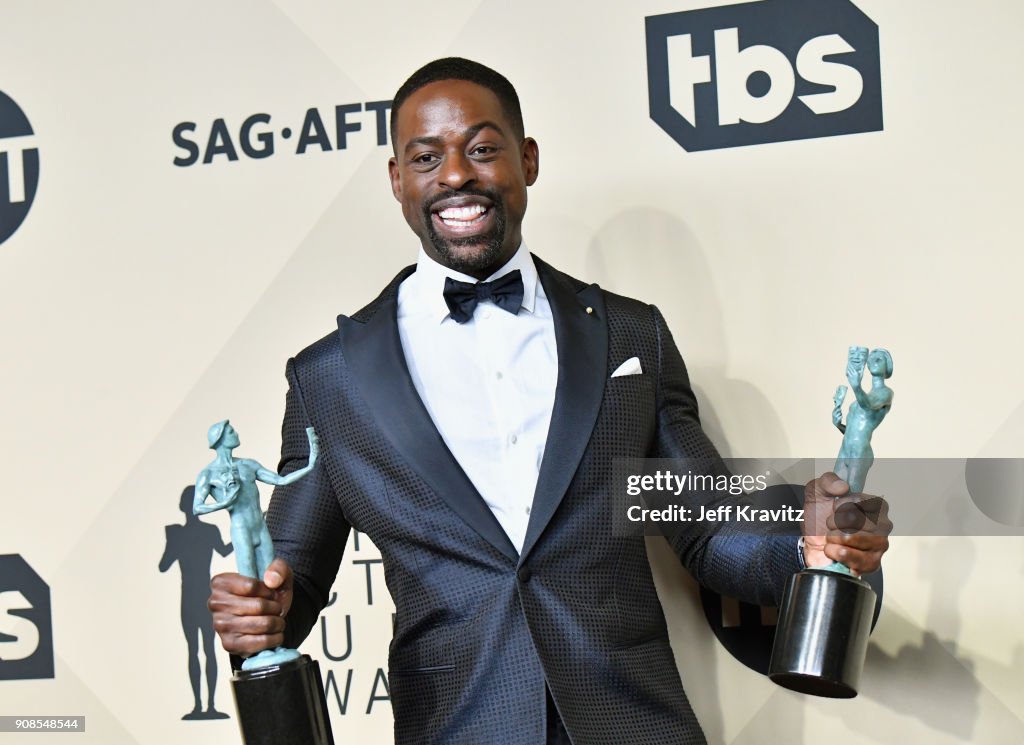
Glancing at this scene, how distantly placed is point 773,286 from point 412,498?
888mm

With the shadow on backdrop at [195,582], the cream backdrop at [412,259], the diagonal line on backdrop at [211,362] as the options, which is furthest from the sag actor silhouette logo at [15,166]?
the shadow on backdrop at [195,582]

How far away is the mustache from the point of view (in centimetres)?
203

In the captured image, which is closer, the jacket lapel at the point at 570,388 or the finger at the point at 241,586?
the finger at the point at 241,586

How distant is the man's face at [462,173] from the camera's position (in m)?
2.04

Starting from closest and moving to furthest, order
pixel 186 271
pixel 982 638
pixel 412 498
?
pixel 412 498 < pixel 982 638 < pixel 186 271

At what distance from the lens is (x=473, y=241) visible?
2057 millimetres

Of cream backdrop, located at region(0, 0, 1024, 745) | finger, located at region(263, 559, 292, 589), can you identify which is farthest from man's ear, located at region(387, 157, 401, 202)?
finger, located at region(263, 559, 292, 589)

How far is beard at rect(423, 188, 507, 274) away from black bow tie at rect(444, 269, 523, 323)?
0.12 ft

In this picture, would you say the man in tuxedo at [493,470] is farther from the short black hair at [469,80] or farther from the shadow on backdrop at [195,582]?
the shadow on backdrop at [195,582]

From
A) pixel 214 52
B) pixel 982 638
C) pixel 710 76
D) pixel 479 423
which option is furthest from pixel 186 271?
pixel 982 638

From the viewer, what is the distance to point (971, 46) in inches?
93.4

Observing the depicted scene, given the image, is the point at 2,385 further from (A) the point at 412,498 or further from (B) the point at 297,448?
(A) the point at 412,498

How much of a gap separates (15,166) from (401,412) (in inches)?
52.9

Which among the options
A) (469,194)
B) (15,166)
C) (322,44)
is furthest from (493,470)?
(15,166)
